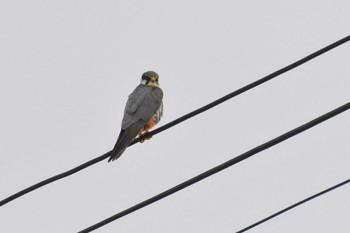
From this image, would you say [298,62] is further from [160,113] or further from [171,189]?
[160,113]

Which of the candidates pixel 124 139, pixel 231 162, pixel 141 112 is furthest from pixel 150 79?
pixel 231 162

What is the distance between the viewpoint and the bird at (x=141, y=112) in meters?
9.54

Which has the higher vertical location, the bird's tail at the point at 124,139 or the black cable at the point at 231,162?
the bird's tail at the point at 124,139

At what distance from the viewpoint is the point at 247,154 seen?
6.10 m

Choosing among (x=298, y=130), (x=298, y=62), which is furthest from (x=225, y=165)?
(x=298, y=62)

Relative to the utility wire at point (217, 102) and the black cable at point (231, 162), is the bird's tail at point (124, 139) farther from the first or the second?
the black cable at point (231, 162)

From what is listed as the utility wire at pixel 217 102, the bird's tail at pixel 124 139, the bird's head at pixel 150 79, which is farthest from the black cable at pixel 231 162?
the bird's head at pixel 150 79

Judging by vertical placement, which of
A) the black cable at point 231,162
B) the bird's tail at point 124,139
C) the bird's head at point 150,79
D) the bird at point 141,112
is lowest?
the black cable at point 231,162

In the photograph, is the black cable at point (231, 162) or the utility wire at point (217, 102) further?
the utility wire at point (217, 102)

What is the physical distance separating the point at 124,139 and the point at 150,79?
265 centimetres

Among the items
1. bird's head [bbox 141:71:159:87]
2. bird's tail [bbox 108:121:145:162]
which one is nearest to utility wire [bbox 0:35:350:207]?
bird's tail [bbox 108:121:145:162]

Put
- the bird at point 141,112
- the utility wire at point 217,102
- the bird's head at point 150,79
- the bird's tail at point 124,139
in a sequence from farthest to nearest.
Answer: the bird's head at point 150,79, the bird at point 141,112, the bird's tail at point 124,139, the utility wire at point 217,102

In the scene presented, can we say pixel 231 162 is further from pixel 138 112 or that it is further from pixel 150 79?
pixel 150 79

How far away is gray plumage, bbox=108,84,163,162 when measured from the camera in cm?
936
